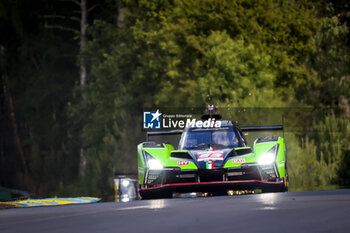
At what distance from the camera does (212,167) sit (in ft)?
54.7

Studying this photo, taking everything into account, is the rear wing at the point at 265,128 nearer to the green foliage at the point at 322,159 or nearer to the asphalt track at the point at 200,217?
the asphalt track at the point at 200,217

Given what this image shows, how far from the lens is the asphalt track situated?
10443 mm

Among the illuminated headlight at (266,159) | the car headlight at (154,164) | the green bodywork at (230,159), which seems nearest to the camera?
the green bodywork at (230,159)

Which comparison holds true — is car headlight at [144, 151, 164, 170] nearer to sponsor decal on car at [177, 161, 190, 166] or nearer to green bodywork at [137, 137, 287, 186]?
green bodywork at [137, 137, 287, 186]

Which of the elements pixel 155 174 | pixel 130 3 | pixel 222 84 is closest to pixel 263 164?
pixel 155 174

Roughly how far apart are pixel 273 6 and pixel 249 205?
99.5 feet

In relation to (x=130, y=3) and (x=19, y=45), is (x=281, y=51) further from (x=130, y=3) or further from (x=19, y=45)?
(x=19, y=45)

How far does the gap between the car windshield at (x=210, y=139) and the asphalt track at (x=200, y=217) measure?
2.88 metres

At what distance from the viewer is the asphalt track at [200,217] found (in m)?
10.4

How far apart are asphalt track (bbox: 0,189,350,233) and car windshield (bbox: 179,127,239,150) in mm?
2877

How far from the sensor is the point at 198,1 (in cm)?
4244

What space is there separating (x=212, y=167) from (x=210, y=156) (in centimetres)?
23
